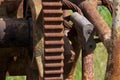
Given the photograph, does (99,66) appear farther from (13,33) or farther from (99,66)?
(13,33)

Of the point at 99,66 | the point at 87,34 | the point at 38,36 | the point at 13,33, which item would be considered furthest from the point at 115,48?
the point at 99,66

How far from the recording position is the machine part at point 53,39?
1.52 meters

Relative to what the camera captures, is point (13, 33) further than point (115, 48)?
Yes

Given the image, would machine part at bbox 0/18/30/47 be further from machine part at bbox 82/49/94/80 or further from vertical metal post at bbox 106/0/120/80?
vertical metal post at bbox 106/0/120/80

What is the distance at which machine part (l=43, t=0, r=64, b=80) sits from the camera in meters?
1.52

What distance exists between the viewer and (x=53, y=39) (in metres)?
1.54

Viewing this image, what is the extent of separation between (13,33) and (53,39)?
0.30 m

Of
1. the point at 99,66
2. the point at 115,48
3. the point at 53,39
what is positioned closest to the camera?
the point at 115,48

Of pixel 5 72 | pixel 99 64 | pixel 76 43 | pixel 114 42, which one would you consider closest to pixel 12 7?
pixel 5 72

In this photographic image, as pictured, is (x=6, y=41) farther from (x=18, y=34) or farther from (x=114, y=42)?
(x=114, y=42)

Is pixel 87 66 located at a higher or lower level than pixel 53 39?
lower

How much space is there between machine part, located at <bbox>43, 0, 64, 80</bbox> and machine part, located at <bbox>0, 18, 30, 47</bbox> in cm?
26

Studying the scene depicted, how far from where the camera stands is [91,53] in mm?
1691

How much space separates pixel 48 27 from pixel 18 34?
0.30 metres
